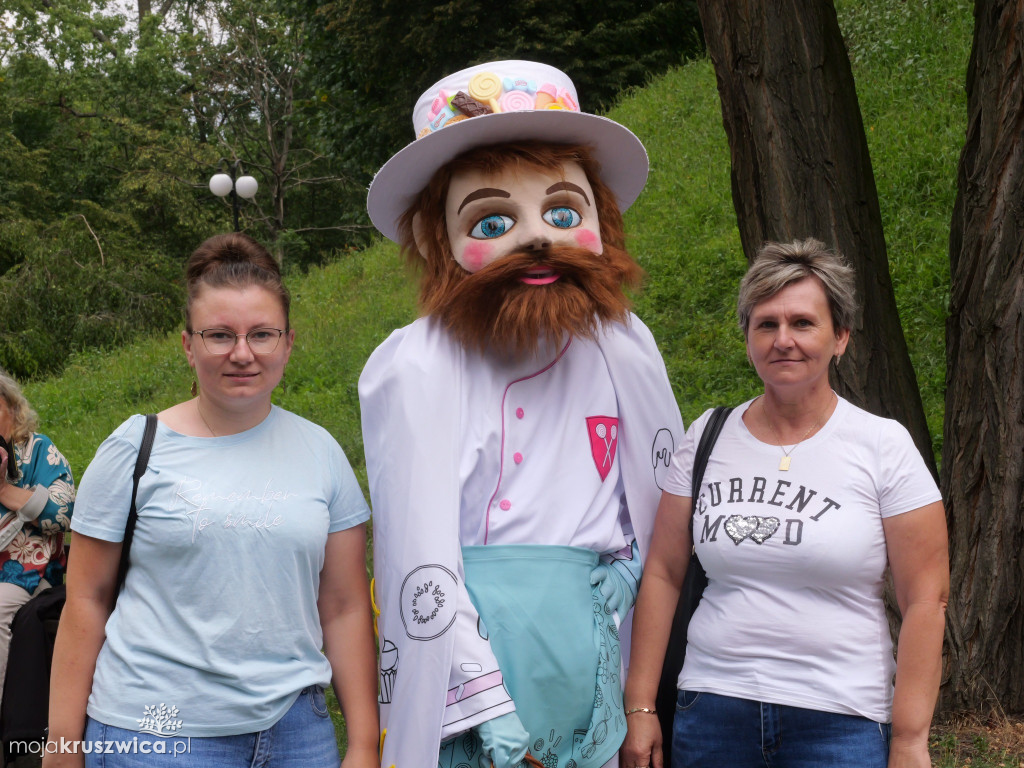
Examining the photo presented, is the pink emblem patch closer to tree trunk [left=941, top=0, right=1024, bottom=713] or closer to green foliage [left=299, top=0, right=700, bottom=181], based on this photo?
tree trunk [left=941, top=0, right=1024, bottom=713]

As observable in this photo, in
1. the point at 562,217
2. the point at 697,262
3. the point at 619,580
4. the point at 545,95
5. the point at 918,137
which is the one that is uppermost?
the point at 918,137

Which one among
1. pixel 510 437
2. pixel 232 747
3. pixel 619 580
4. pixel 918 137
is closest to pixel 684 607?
pixel 619 580

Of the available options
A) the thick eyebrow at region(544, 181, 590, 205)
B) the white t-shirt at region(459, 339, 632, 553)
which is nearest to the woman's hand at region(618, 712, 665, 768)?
the white t-shirt at region(459, 339, 632, 553)

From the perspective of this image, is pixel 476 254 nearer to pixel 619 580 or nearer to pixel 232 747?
pixel 619 580

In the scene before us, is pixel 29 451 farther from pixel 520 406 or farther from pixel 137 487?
pixel 520 406

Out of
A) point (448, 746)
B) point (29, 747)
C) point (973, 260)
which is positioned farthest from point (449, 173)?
point (29, 747)

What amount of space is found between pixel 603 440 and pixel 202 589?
104cm

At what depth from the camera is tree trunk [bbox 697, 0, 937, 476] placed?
3.45 meters

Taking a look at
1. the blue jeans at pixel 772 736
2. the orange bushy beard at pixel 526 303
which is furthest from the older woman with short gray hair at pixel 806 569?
the orange bushy beard at pixel 526 303

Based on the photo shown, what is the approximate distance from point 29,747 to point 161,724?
1264 mm

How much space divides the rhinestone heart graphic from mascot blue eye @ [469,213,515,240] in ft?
3.03

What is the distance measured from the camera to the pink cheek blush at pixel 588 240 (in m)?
2.65

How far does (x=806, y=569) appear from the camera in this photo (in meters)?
2.20

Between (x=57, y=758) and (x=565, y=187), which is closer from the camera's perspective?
(x=57, y=758)
